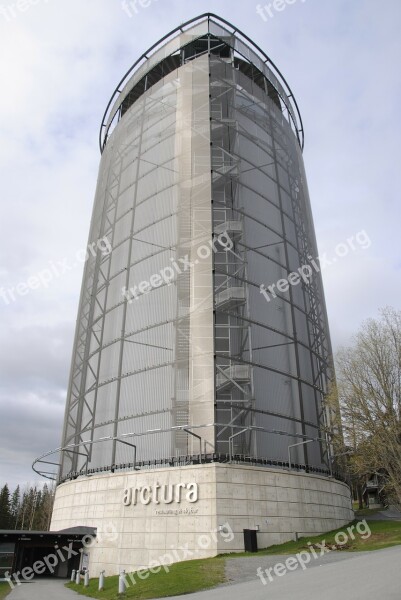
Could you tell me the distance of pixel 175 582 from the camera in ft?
52.6

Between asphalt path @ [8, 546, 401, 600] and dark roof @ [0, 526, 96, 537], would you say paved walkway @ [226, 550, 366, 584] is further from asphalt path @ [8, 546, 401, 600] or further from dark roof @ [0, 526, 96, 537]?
dark roof @ [0, 526, 96, 537]

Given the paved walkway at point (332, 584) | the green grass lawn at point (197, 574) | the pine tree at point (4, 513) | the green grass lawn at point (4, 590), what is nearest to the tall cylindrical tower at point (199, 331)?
the green grass lawn at point (197, 574)

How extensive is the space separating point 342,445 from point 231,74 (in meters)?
33.1

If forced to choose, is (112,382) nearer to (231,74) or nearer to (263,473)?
(263,473)

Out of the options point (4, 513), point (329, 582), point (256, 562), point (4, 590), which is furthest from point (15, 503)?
point (329, 582)

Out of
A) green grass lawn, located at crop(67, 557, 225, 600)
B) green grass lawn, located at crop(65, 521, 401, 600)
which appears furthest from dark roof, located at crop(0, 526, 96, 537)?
green grass lawn, located at crop(67, 557, 225, 600)

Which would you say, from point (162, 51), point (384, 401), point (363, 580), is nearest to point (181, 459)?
Result: point (384, 401)

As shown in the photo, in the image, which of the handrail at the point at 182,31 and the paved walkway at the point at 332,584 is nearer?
the paved walkway at the point at 332,584

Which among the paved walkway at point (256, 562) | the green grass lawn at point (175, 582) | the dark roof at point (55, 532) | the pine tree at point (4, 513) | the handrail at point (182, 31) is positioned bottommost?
the green grass lawn at point (175, 582)

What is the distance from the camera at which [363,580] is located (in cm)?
1230

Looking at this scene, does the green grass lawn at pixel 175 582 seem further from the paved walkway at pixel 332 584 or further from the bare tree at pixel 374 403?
the bare tree at pixel 374 403

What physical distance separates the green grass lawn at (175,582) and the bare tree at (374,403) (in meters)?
10.2

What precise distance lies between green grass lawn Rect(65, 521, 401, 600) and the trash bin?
15.7 inches

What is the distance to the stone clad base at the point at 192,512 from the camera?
22031 millimetres
